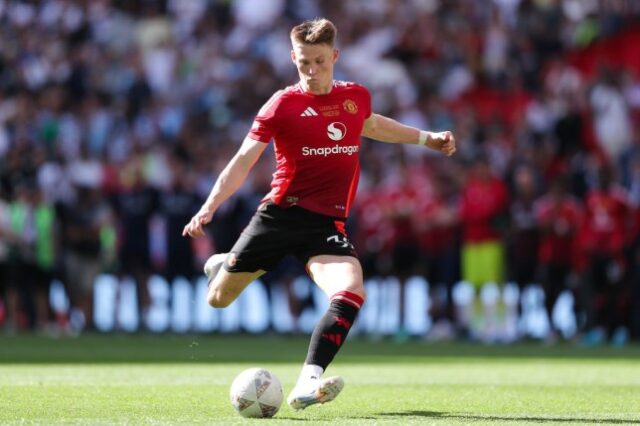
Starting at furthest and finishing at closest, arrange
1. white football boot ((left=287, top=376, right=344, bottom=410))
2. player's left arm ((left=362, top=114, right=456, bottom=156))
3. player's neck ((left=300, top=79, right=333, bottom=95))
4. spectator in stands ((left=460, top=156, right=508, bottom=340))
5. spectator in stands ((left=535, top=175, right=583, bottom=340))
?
spectator in stands ((left=460, top=156, right=508, bottom=340)) < spectator in stands ((left=535, top=175, right=583, bottom=340)) < player's left arm ((left=362, top=114, right=456, bottom=156)) < player's neck ((left=300, top=79, right=333, bottom=95)) < white football boot ((left=287, top=376, right=344, bottom=410))

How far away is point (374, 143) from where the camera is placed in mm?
21906

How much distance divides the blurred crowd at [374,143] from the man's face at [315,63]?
1037 cm

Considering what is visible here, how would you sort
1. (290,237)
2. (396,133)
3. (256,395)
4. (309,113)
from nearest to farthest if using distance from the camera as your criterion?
(256,395) → (309,113) → (290,237) → (396,133)

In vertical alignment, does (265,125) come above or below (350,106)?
below

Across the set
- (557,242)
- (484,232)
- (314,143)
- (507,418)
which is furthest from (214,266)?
(557,242)

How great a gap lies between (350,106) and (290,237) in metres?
0.97

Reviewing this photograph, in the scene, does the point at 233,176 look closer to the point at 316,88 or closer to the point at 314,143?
the point at 314,143

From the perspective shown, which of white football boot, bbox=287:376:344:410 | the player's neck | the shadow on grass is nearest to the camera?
white football boot, bbox=287:376:344:410

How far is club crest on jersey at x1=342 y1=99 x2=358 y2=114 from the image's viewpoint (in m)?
8.64

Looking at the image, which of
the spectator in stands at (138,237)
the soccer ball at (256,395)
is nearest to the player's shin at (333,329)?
the soccer ball at (256,395)

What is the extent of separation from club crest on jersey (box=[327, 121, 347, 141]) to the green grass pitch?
1789 millimetres

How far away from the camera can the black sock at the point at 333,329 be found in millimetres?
7832

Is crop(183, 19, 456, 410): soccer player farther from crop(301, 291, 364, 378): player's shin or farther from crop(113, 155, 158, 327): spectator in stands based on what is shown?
crop(113, 155, 158, 327): spectator in stands

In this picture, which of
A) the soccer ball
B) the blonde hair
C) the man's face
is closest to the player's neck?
the man's face
